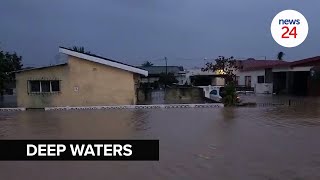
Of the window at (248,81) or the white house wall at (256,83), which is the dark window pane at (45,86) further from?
the window at (248,81)

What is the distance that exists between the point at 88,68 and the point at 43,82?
301 centimetres

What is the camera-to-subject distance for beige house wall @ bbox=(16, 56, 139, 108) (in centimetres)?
2508

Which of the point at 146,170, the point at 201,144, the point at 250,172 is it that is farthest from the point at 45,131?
the point at 250,172

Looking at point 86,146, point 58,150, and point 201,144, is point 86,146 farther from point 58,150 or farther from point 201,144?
point 201,144

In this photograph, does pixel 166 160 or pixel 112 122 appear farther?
pixel 112 122

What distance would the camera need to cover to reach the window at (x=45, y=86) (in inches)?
995

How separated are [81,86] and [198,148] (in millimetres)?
16517

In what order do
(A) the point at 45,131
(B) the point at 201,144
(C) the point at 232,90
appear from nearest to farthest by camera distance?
(B) the point at 201,144 → (A) the point at 45,131 → (C) the point at 232,90

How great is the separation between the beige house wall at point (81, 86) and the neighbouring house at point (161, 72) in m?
34.9

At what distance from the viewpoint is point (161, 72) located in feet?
233

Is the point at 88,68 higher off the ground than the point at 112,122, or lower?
higher

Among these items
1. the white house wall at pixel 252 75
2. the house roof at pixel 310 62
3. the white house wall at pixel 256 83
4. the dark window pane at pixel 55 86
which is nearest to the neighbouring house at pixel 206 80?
the white house wall at pixel 252 75

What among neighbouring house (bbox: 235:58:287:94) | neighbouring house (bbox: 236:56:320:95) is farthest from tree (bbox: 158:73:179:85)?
neighbouring house (bbox: 236:56:320:95)

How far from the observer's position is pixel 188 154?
927 cm
